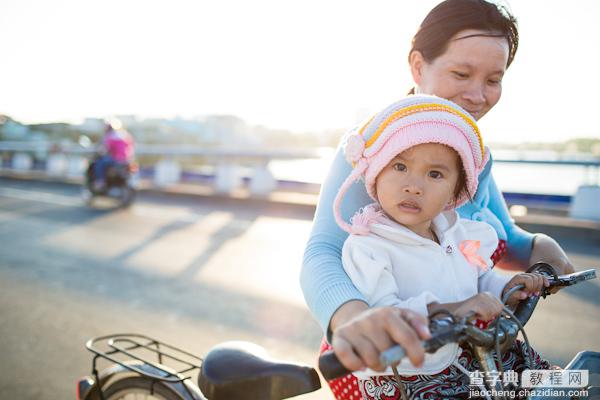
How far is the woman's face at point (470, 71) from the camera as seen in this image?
1750 mm

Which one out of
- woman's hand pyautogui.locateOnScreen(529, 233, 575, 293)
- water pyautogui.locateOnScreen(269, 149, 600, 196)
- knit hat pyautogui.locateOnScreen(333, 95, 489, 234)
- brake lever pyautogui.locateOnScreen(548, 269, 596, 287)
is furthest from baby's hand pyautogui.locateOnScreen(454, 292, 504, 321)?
water pyautogui.locateOnScreen(269, 149, 600, 196)

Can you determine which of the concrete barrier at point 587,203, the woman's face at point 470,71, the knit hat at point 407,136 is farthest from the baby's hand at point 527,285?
the concrete barrier at point 587,203

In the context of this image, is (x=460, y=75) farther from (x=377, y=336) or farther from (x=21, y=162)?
(x=21, y=162)

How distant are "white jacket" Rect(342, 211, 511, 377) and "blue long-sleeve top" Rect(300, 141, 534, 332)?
6 centimetres

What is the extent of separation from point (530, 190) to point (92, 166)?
9515 mm

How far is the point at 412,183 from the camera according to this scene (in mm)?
1346

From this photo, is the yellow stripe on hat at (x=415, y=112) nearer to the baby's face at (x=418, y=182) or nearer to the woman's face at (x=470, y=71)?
the baby's face at (x=418, y=182)

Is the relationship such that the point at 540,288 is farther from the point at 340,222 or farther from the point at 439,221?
the point at 340,222

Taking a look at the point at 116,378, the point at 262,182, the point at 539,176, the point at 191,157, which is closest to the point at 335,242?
the point at 116,378

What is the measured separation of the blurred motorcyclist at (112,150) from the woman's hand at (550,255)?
10.9 metres

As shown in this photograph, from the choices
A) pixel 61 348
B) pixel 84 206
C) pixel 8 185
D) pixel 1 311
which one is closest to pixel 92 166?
pixel 84 206

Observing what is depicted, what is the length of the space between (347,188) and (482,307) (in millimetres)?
490

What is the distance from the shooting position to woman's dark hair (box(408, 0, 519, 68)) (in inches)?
68.7

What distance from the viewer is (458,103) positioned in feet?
6.01
